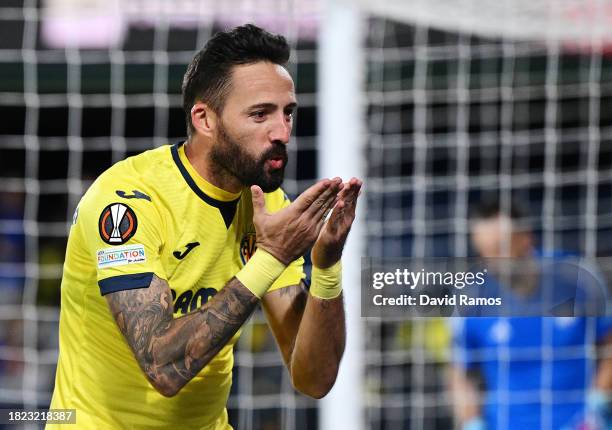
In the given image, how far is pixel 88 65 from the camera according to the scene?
27.7 feet

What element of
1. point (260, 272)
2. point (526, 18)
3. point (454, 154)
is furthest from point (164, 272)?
point (454, 154)

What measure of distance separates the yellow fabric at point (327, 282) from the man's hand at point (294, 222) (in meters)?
0.28

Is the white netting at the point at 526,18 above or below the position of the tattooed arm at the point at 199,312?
above

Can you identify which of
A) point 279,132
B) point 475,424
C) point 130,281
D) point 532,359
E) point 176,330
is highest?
point 279,132

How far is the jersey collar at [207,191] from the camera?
3.38m

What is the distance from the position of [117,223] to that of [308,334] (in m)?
0.72

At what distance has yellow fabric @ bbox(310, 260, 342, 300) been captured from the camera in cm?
337

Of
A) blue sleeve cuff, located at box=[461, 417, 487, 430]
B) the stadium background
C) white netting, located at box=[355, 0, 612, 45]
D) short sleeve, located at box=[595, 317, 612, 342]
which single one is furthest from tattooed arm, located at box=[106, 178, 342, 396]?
blue sleeve cuff, located at box=[461, 417, 487, 430]

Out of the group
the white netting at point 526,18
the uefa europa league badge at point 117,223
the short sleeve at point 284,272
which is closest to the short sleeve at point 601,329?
the white netting at point 526,18

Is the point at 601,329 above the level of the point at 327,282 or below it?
below

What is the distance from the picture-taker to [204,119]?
11.2 feet

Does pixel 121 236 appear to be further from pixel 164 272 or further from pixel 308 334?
pixel 308 334

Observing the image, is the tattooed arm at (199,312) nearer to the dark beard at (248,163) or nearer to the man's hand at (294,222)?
the man's hand at (294,222)

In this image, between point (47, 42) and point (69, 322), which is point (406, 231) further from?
point (69, 322)
